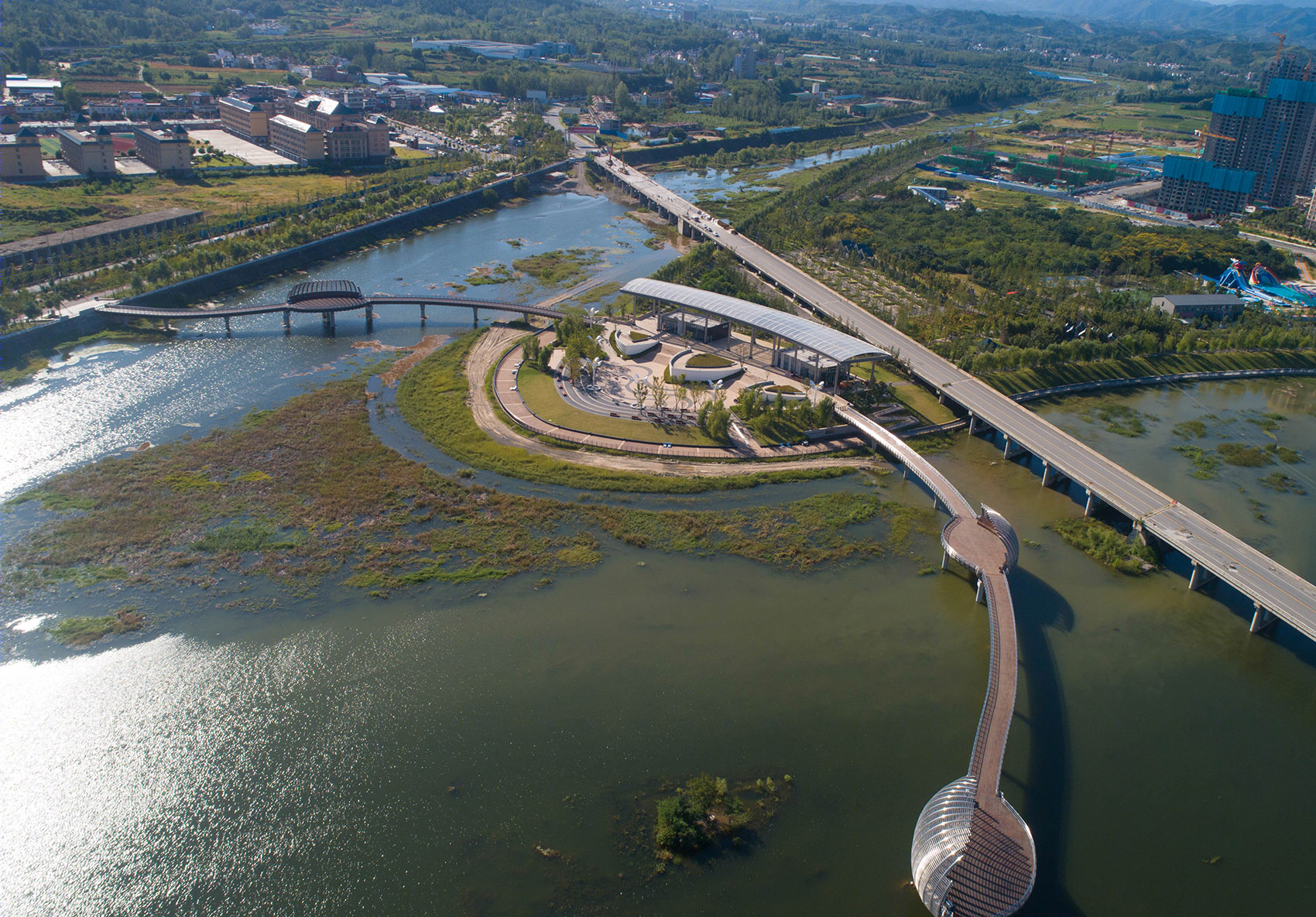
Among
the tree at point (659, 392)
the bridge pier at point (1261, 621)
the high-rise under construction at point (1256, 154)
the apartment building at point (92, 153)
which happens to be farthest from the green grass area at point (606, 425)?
the high-rise under construction at point (1256, 154)

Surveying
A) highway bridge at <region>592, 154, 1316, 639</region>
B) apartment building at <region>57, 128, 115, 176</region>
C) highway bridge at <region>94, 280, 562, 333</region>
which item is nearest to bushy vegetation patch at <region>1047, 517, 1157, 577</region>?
highway bridge at <region>592, 154, 1316, 639</region>

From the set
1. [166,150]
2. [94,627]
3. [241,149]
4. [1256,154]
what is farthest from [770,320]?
[1256,154]

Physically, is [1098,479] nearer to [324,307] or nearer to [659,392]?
[659,392]

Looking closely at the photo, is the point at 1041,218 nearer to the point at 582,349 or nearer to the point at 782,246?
the point at 782,246

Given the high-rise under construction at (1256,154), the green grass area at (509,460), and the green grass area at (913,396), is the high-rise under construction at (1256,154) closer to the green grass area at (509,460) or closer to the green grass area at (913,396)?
the green grass area at (913,396)

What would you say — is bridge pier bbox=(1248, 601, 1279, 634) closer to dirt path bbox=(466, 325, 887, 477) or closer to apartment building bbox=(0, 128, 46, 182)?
dirt path bbox=(466, 325, 887, 477)
